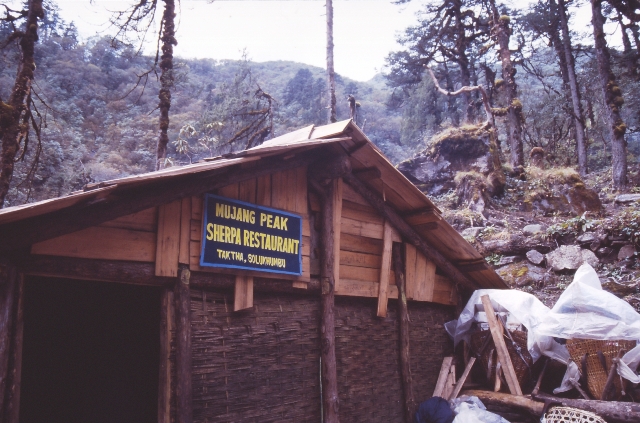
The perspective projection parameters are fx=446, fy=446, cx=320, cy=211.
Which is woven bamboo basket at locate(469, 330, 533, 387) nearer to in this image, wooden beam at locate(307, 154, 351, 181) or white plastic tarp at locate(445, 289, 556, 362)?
white plastic tarp at locate(445, 289, 556, 362)

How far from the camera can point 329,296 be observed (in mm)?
5766

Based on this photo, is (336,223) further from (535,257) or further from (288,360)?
(535,257)

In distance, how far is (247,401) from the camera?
188 inches

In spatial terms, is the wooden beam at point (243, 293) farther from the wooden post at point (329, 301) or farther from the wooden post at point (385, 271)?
the wooden post at point (385, 271)

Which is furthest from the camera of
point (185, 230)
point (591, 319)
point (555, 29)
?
point (555, 29)

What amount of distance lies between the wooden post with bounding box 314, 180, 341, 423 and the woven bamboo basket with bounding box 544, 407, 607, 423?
2.97 meters

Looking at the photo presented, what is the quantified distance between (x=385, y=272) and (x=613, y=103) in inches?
565

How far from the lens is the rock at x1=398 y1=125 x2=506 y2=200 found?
16438mm

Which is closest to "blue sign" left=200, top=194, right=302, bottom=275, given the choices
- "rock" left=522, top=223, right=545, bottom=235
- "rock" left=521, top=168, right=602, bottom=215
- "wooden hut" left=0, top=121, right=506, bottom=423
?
"wooden hut" left=0, top=121, right=506, bottom=423

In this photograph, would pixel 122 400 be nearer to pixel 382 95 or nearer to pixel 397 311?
pixel 397 311

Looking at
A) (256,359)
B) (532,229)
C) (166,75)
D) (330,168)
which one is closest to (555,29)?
(532,229)

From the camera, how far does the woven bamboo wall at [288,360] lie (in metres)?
4.56

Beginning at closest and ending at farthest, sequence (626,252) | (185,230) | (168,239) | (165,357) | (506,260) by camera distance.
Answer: (165,357), (168,239), (185,230), (626,252), (506,260)

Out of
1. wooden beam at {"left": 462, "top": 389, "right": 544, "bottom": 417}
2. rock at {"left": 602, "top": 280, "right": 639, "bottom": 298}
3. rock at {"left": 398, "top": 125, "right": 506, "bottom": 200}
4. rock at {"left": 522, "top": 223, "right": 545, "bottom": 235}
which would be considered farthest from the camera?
rock at {"left": 398, "top": 125, "right": 506, "bottom": 200}
